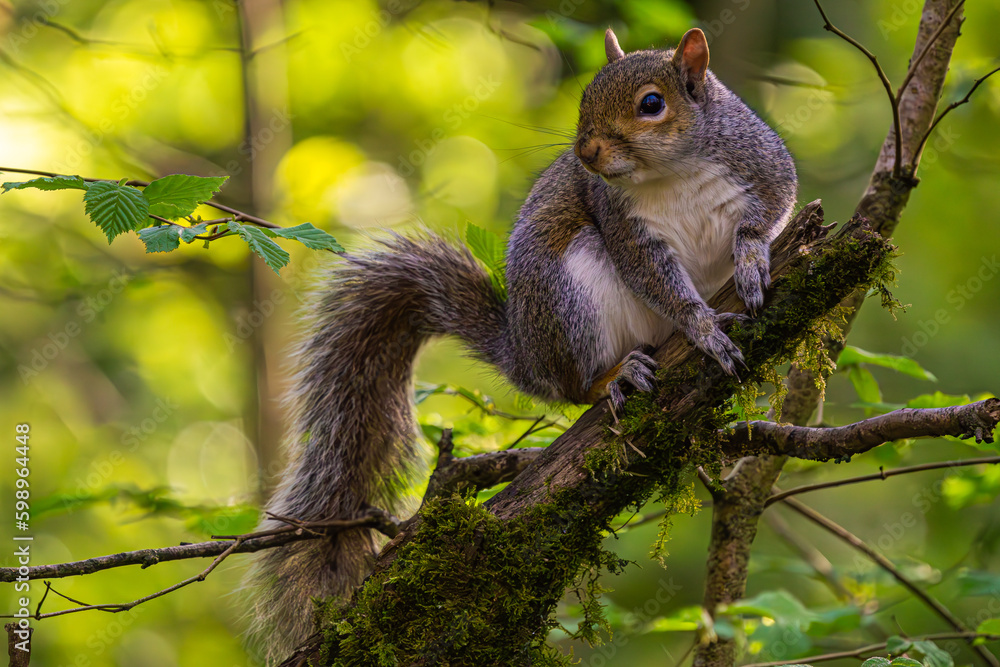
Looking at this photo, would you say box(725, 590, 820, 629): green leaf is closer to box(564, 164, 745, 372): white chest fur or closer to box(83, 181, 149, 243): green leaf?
box(564, 164, 745, 372): white chest fur

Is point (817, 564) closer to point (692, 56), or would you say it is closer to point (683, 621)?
point (683, 621)

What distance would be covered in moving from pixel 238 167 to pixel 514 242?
254 centimetres

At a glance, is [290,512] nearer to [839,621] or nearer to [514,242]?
[514,242]

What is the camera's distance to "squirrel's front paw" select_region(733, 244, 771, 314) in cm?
154

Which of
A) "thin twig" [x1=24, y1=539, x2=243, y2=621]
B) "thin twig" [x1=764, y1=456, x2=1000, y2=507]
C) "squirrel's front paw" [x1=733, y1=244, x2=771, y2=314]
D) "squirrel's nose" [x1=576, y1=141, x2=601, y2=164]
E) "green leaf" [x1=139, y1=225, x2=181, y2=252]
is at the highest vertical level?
"squirrel's nose" [x1=576, y1=141, x2=601, y2=164]

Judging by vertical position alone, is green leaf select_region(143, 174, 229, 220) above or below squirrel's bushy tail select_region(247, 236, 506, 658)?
above

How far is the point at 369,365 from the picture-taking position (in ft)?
7.54

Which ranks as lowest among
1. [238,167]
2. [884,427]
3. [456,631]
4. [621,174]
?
[456,631]

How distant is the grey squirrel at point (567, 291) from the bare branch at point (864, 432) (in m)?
0.24

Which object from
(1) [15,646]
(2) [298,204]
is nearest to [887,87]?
(1) [15,646]

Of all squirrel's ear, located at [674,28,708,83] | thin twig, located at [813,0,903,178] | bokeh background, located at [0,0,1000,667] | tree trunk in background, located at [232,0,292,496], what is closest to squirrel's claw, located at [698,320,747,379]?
thin twig, located at [813,0,903,178]

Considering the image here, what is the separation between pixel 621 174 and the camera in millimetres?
1711

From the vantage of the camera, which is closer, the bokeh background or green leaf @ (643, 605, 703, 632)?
green leaf @ (643, 605, 703, 632)

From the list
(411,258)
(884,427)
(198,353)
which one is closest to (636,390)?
(884,427)
